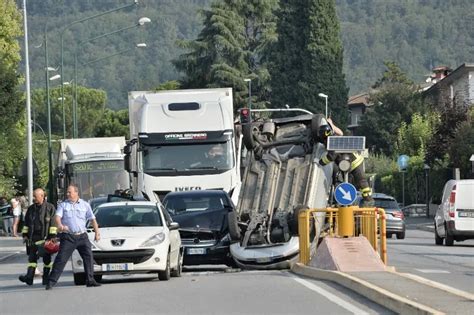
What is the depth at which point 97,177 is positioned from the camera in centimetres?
4438

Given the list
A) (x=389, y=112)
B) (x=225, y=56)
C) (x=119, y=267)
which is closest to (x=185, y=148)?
(x=119, y=267)

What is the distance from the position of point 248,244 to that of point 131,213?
10.8 ft

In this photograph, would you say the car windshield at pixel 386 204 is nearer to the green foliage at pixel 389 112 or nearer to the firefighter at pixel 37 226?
the firefighter at pixel 37 226

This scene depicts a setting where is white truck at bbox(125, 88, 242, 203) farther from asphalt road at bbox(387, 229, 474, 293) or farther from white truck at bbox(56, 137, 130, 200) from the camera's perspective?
white truck at bbox(56, 137, 130, 200)

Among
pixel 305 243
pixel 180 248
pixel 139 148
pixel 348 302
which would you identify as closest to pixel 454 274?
pixel 305 243

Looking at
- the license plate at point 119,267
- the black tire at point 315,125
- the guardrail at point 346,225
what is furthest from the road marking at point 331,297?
the black tire at point 315,125

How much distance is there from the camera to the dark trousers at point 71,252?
Result: 840 inches

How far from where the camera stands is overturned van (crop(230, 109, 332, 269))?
2552cm

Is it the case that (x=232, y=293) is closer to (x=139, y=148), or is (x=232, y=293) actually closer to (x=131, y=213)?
(x=131, y=213)

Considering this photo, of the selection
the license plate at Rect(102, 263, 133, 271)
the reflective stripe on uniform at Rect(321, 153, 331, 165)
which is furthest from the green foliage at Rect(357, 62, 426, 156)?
the license plate at Rect(102, 263, 133, 271)

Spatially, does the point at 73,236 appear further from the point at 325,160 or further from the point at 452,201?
the point at 452,201

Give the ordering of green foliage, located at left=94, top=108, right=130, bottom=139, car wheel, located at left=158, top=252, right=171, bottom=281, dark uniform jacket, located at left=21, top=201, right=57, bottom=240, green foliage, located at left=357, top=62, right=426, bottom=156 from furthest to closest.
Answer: green foliage, located at left=94, top=108, right=130, bottom=139 → green foliage, located at left=357, top=62, right=426, bottom=156 → dark uniform jacket, located at left=21, top=201, right=57, bottom=240 → car wheel, located at left=158, top=252, right=171, bottom=281

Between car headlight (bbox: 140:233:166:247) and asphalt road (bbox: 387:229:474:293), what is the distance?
4.62 metres

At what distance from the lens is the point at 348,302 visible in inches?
675
